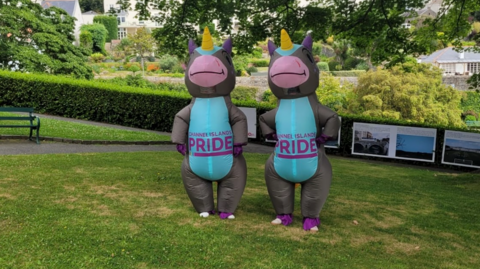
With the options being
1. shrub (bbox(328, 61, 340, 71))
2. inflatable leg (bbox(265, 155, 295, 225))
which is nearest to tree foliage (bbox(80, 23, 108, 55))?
shrub (bbox(328, 61, 340, 71))

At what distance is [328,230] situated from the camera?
6.52 meters

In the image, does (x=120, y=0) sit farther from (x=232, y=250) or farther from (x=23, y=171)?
(x=232, y=250)

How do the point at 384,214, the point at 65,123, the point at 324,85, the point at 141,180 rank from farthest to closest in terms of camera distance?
the point at 324,85
the point at 65,123
the point at 141,180
the point at 384,214

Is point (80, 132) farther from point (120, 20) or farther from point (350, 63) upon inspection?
point (120, 20)

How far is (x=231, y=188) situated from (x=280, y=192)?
705mm

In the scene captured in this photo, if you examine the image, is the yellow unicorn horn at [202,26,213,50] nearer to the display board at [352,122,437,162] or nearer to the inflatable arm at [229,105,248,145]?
the inflatable arm at [229,105,248,145]

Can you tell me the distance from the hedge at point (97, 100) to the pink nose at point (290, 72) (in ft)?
38.5

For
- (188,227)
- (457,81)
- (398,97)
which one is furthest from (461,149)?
(457,81)

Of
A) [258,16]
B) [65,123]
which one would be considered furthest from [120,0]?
[65,123]

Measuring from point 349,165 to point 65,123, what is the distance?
10410mm

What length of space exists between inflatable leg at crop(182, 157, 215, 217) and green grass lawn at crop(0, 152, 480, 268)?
20 centimetres

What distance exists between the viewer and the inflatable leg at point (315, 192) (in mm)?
6289

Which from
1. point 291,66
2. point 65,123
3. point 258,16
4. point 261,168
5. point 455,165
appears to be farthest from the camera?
point 65,123

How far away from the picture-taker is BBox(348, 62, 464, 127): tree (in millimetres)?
27625
